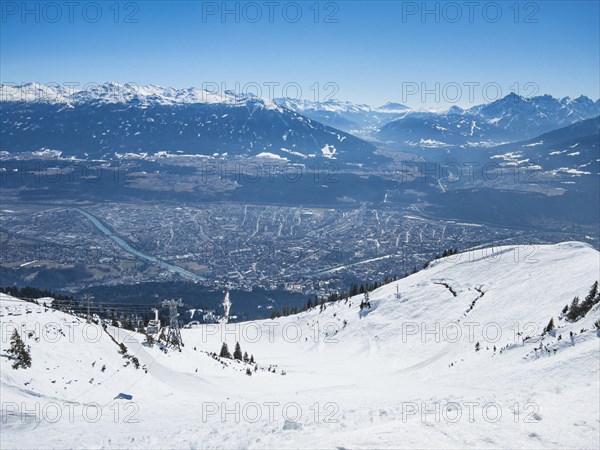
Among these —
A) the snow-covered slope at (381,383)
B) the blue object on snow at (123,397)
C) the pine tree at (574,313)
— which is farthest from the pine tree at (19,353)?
the pine tree at (574,313)

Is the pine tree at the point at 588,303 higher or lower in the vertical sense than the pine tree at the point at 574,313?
higher

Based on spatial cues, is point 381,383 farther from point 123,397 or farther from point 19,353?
point 19,353

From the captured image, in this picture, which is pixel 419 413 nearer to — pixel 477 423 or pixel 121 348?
pixel 477 423

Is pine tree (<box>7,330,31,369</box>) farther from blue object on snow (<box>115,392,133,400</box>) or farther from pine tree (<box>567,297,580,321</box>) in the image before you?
pine tree (<box>567,297,580,321</box>)

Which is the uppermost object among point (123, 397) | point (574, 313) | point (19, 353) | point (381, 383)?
point (19, 353)

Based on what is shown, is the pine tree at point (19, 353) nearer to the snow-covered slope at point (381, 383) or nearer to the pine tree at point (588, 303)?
the snow-covered slope at point (381, 383)

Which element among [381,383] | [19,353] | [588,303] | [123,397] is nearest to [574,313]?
[588,303]
